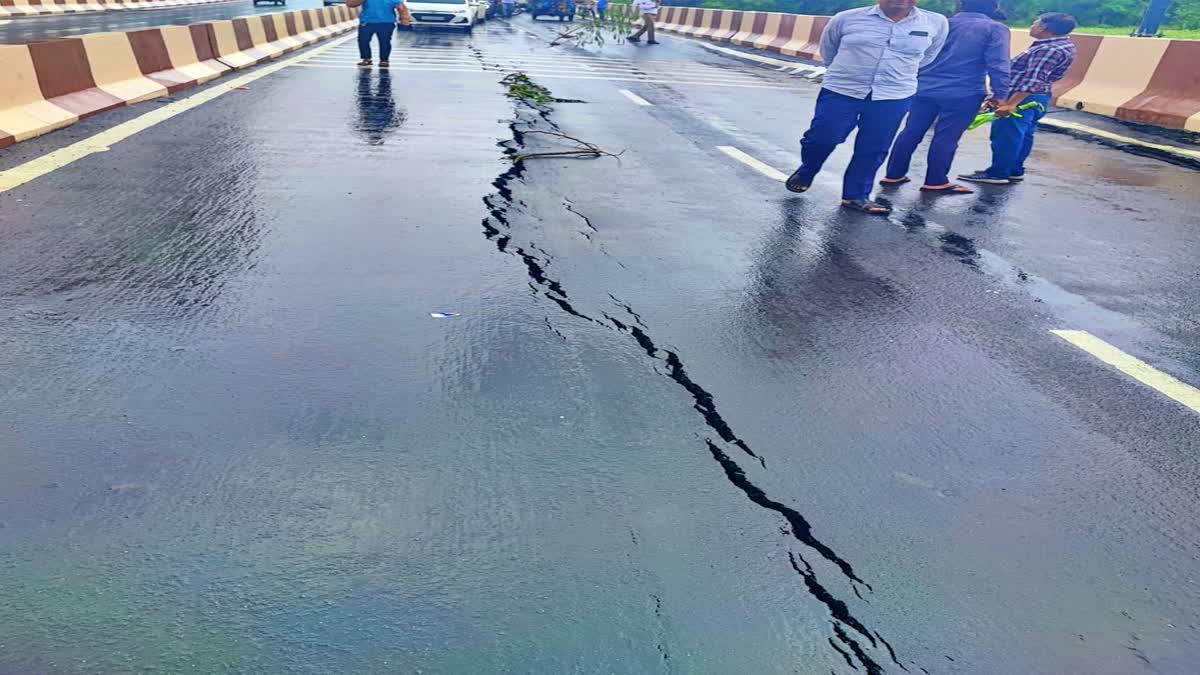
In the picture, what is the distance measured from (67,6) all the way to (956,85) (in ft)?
97.8

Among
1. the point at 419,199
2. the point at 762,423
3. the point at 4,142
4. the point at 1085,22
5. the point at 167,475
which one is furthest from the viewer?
the point at 1085,22

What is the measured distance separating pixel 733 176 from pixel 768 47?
64.1 ft

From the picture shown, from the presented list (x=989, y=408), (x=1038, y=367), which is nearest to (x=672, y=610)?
(x=989, y=408)

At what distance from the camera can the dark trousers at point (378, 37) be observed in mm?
13484

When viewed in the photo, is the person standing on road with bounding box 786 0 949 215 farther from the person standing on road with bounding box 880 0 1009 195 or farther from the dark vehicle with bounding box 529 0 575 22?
the dark vehicle with bounding box 529 0 575 22

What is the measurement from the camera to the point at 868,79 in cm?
634

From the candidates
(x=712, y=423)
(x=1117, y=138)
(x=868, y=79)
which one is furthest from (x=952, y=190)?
(x=712, y=423)

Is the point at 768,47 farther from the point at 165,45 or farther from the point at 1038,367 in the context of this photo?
the point at 1038,367

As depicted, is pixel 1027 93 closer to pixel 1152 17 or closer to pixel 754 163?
pixel 754 163

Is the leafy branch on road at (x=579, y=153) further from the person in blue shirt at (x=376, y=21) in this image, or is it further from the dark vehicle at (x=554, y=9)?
the dark vehicle at (x=554, y=9)

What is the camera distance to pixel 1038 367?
3.86 metres

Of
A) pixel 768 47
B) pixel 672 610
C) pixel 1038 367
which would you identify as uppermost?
pixel 672 610

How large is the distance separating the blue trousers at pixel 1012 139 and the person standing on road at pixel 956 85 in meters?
0.71

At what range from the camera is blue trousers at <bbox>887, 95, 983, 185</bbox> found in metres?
7.20
